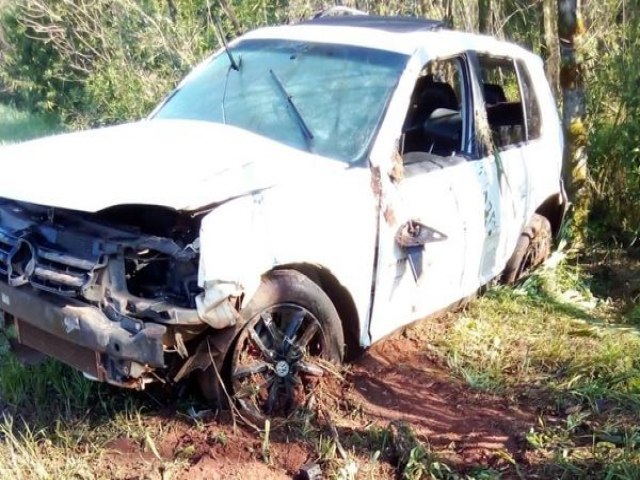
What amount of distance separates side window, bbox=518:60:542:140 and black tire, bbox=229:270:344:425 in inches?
99.3

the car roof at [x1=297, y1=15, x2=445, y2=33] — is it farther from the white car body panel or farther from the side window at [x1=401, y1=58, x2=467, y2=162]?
the side window at [x1=401, y1=58, x2=467, y2=162]

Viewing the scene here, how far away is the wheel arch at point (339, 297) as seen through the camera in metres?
3.77

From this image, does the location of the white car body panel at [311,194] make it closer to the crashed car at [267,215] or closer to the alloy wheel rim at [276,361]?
the crashed car at [267,215]

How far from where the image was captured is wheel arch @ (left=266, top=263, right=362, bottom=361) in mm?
3767

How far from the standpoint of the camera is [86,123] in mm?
12891

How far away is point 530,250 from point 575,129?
144cm

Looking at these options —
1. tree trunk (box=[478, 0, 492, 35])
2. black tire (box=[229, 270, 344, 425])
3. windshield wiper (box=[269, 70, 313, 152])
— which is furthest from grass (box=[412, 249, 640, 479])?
tree trunk (box=[478, 0, 492, 35])

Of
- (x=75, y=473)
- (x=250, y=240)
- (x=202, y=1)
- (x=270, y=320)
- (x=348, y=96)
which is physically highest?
(x=202, y=1)

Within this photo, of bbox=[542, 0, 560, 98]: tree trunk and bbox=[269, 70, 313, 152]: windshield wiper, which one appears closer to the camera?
bbox=[269, 70, 313, 152]: windshield wiper

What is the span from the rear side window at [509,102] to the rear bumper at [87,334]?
2.91 metres

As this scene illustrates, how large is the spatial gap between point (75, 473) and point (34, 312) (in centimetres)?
70

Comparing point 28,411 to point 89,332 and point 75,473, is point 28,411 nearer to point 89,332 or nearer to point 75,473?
point 75,473

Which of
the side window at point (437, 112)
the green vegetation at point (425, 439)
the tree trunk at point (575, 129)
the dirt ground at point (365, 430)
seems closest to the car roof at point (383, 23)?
the side window at point (437, 112)

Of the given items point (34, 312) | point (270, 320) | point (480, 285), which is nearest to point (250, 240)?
point (270, 320)
